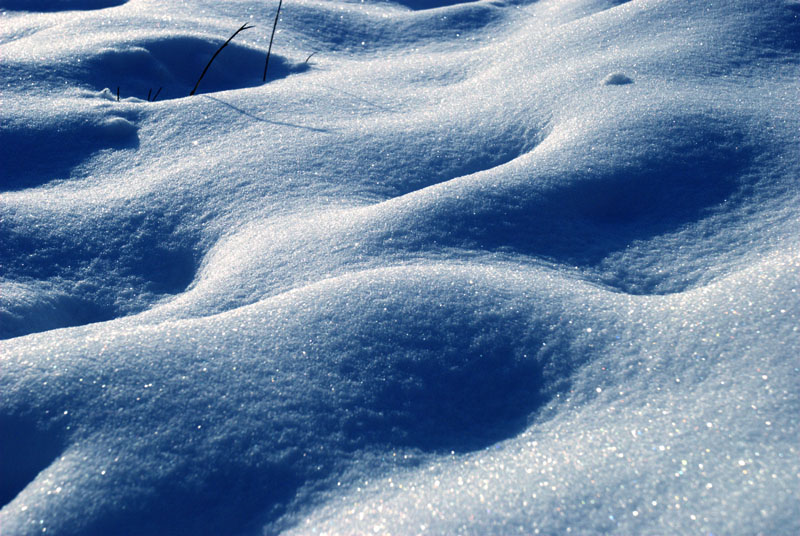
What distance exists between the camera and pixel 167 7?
2.60 metres

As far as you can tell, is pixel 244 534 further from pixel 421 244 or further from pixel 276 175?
pixel 276 175

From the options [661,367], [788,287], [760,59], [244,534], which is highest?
[760,59]

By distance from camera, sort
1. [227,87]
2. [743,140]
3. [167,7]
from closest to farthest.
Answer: [743,140]
[227,87]
[167,7]

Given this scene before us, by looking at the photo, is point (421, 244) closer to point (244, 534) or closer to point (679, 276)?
point (679, 276)

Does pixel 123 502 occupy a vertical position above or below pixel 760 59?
below

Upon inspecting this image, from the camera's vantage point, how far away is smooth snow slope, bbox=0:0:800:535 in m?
0.85

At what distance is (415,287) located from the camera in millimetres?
1121

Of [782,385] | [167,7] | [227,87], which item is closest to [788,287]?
[782,385]

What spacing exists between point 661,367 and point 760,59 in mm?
1276

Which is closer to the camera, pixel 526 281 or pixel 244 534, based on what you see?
pixel 244 534

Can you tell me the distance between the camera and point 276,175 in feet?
5.09

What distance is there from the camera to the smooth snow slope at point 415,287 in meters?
0.85

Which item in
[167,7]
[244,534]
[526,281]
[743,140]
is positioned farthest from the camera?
[167,7]

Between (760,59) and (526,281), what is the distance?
1.20 m
